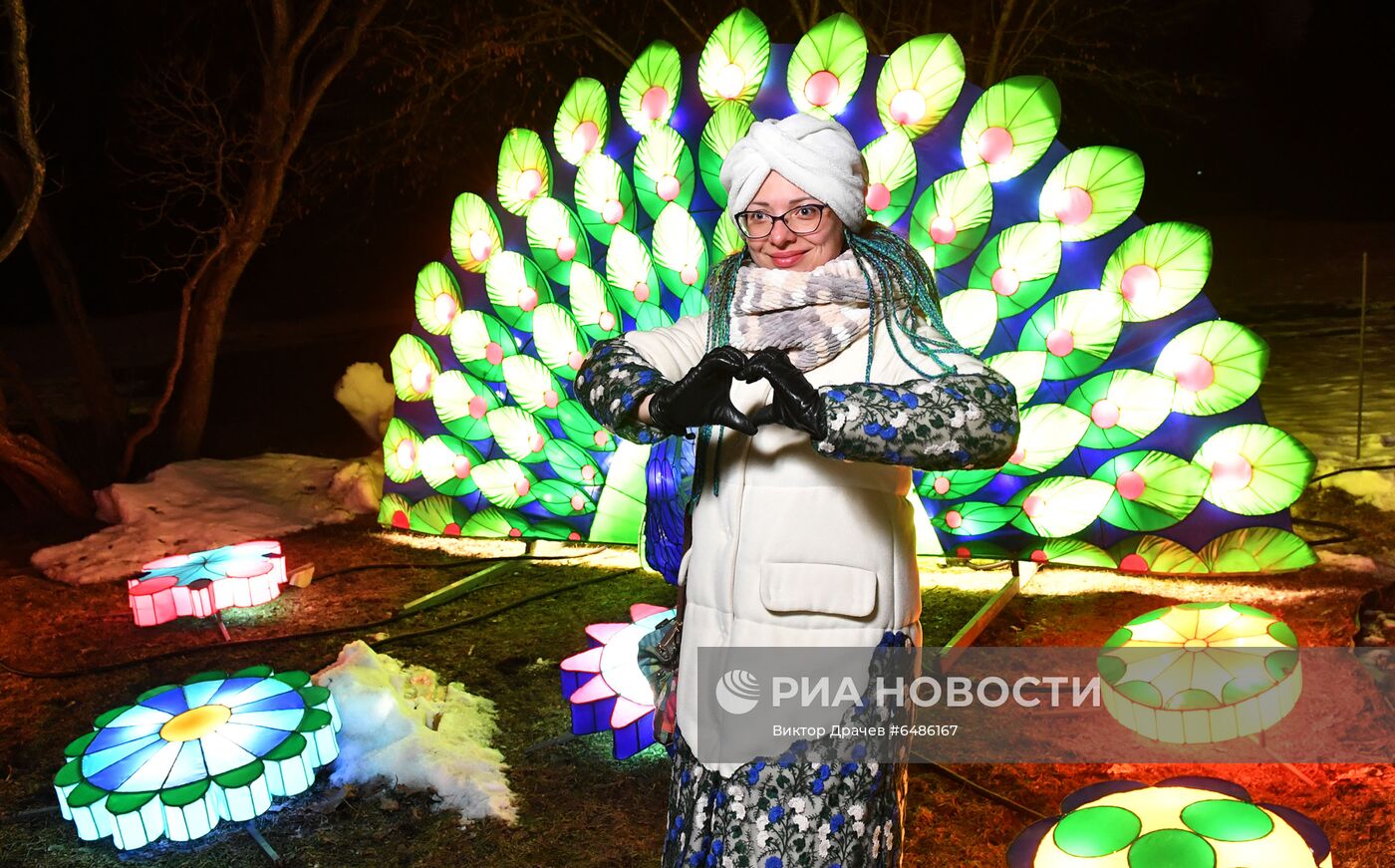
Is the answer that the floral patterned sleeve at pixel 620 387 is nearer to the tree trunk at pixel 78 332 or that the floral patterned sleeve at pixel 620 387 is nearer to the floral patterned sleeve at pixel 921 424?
the floral patterned sleeve at pixel 921 424

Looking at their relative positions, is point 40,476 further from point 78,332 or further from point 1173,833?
point 1173,833

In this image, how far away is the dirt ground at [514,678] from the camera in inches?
135

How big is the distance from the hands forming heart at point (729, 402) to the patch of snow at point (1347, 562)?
4.41 metres

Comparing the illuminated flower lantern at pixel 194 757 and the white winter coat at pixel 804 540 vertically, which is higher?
the white winter coat at pixel 804 540

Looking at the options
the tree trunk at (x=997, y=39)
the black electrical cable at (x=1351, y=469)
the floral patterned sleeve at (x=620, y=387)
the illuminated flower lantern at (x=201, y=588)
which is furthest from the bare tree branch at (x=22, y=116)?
the black electrical cable at (x=1351, y=469)

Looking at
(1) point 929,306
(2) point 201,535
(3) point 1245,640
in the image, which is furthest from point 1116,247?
(2) point 201,535

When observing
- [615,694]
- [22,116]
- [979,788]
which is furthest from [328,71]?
[979,788]

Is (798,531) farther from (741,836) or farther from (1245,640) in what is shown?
(1245,640)

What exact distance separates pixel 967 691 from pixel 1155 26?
900cm

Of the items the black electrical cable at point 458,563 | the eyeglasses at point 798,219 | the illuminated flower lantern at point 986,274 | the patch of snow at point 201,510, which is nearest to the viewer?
the eyeglasses at point 798,219

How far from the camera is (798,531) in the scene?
193 cm

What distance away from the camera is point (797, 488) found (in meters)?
1.94

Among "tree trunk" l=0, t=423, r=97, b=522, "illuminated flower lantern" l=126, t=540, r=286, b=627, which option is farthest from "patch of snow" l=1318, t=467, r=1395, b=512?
"tree trunk" l=0, t=423, r=97, b=522

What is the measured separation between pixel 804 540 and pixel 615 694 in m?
2.08
